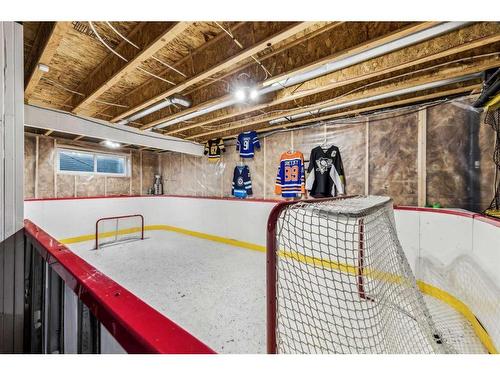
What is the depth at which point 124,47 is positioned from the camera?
2.13 meters

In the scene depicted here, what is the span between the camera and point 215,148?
5.45 m

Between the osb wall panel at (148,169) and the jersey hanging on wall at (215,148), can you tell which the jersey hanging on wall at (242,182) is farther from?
the osb wall panel at (148,169)

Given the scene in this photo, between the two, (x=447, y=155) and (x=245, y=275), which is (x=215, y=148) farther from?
(x=447, y=155)

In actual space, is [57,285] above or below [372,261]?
above

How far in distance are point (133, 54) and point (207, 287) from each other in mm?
2539

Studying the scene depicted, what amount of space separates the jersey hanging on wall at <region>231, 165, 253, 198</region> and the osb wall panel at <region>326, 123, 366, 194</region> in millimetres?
1989

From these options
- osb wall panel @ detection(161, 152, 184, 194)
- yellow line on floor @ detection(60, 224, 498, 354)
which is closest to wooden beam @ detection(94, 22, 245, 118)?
yellow line on floor @ detection(60, 224, 498, 354)

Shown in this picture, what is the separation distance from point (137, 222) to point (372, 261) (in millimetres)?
5432

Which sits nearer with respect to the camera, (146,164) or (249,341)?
(249,341)

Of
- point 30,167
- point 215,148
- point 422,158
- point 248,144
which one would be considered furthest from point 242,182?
point 30,167

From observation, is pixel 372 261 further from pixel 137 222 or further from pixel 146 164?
pixel 146 164

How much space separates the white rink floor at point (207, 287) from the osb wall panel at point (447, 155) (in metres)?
1.42

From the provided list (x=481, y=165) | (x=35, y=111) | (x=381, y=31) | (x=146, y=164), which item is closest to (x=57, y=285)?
(x=381, y=31)

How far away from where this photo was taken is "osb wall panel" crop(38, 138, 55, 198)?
5.06 metres
